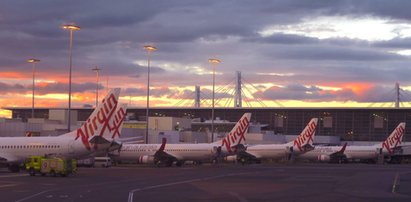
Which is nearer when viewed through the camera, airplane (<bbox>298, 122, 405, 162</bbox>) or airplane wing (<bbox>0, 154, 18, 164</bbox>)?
airplane wing (<bbox>0, 154, 18, 164</bbox>)

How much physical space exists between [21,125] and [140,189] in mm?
53393

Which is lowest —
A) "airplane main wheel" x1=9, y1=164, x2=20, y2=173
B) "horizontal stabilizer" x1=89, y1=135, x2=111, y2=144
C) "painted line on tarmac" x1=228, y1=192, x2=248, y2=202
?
"airplane main wheel" x1=9, y1=164, x2=20, y2=173

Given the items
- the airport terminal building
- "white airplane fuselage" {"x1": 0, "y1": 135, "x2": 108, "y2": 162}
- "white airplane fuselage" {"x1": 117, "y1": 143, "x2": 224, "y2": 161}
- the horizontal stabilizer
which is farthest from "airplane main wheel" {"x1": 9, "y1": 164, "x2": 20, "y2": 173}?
the airport terminal building

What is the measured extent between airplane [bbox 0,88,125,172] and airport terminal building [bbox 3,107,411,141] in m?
99.4

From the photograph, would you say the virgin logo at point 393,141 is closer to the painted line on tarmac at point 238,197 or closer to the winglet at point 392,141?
the winglet at point 392,141

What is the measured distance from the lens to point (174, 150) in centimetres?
8456

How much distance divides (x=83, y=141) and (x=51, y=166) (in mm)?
4407

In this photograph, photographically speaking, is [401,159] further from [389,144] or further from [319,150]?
[319,150]

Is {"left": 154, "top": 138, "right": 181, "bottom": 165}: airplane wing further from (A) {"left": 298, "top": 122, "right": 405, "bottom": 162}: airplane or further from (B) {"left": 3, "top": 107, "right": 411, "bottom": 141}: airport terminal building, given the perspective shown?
(B) {"left": 3, "top": 107, "right": 411, "bottom": 141}: airport terminal building

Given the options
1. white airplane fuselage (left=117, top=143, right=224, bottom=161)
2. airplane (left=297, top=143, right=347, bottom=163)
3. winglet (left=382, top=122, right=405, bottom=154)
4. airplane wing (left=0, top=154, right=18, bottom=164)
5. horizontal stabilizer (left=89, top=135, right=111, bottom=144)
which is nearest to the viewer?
horizontal stabilizer (left=89, top=135, right=111, bottom=144)

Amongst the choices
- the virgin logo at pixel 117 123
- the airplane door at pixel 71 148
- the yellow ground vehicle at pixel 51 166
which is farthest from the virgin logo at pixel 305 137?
the yellow ground vehicle at pixel 51 166

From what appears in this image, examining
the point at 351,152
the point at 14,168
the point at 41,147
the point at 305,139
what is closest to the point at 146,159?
the point at 14,168

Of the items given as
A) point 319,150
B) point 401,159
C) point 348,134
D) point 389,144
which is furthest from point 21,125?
point 348,134

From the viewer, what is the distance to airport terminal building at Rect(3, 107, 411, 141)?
16662 cm
